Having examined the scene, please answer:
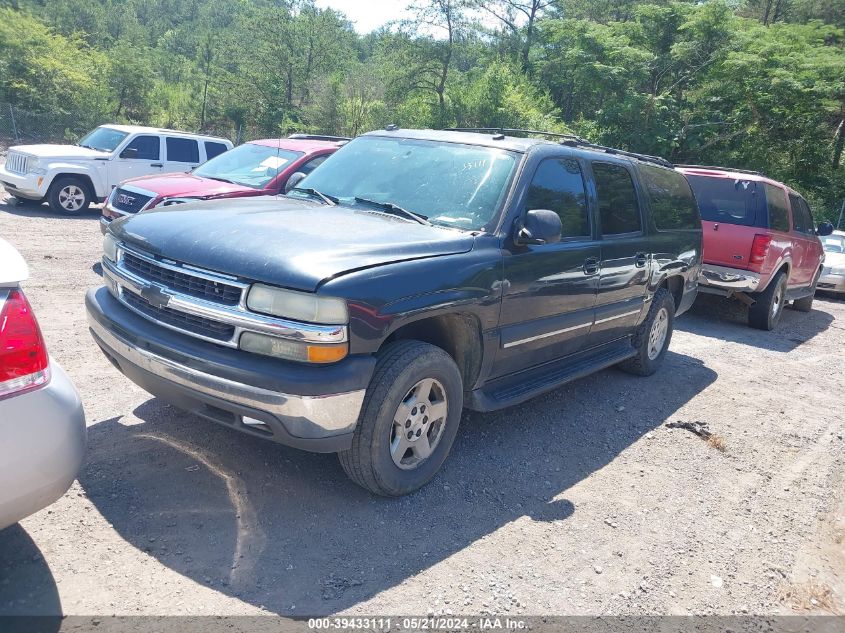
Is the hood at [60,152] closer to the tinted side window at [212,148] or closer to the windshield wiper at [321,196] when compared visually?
the tinted side window at [212,148]

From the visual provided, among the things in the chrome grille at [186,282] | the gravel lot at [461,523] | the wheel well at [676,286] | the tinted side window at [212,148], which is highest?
the tinted side window at [212,148]

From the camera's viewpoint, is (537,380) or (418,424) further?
(537,380)

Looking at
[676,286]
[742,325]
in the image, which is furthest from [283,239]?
[742,325]

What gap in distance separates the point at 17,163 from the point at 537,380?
1147 centimetres

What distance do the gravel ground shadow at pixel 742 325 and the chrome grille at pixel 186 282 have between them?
7233 mm

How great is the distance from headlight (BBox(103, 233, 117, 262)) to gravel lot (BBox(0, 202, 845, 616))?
40.3 inches

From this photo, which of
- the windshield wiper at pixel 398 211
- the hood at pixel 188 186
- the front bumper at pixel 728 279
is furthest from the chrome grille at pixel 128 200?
the front bumper at pixel 728 279

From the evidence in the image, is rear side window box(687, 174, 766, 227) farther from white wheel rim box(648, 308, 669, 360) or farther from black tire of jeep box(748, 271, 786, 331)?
white wheel rim box(648, 308, 669, 360)

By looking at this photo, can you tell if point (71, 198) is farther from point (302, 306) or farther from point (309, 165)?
point (302, 306)

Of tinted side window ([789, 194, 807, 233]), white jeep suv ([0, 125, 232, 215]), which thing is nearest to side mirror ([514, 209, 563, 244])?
tinted side window ([789, 194, 807, 233])

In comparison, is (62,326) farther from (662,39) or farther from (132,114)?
(132,114)

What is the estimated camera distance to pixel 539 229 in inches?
155

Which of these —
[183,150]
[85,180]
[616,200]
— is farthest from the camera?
[183,150]

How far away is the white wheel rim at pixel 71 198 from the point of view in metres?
12.0
